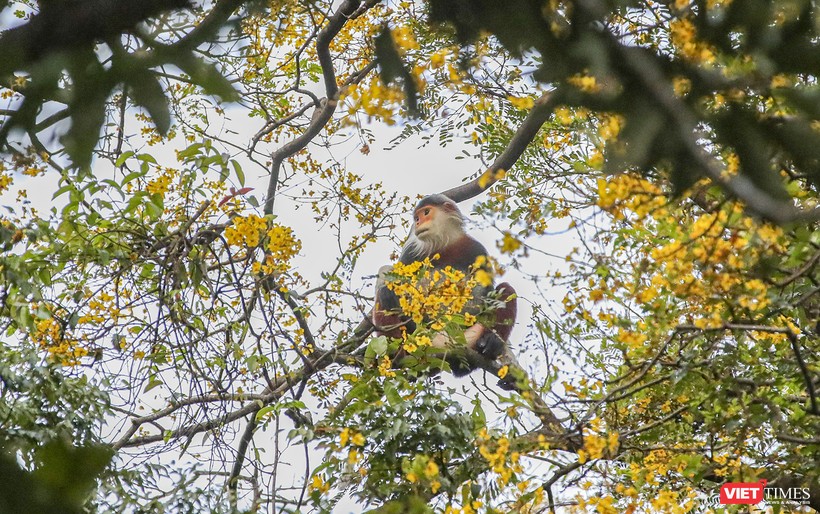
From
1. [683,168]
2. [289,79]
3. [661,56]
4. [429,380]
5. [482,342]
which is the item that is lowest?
[683,168]

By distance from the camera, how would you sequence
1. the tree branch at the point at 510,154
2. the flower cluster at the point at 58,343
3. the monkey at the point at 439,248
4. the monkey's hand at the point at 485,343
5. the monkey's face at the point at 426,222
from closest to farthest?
the tree branch at the point at 510,154 < the flower cluster at the point at 58,343 < the monkey's hand at the point at 485,343 < the monkey at the point at 439,248 < the monkey's face at the point at 426,222

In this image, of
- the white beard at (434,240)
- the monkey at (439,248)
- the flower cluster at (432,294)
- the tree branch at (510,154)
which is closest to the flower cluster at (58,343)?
the flower cluster at (432,294)

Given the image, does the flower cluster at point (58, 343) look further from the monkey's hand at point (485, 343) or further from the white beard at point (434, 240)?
the white beard at point (434, 240)

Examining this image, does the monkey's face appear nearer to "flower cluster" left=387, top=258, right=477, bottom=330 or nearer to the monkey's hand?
the monkey's hand

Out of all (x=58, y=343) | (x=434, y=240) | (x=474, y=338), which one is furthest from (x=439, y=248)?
(x=58, y=343)

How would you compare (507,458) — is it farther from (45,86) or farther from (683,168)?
(45,86)

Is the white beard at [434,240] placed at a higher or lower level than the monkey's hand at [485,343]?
higher

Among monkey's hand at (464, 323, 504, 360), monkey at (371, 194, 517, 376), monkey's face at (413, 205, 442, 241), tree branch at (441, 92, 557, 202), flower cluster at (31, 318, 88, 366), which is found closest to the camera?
tree branch at (441, 92, 557, 202)

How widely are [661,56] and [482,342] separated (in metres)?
3.68

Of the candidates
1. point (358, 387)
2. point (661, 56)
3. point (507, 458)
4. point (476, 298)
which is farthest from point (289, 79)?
point (661, 56)

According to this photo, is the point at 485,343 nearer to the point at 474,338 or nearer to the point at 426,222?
the point at 474,338

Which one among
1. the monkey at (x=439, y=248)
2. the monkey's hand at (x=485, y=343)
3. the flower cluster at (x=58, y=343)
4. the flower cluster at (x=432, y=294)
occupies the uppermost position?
the monkey at (x=439, y=248)

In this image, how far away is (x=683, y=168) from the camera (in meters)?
0.78

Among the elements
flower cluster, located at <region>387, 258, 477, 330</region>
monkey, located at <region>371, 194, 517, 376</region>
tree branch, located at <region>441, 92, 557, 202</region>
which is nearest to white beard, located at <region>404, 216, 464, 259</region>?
monkey, located at <region>371, 194, 517, 376</region>
